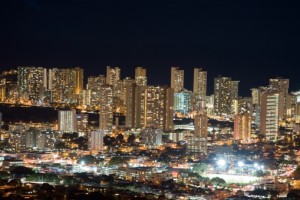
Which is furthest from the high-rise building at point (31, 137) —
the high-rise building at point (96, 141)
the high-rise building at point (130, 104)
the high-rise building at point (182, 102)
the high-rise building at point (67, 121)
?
the high-rise building at point (182, 102)

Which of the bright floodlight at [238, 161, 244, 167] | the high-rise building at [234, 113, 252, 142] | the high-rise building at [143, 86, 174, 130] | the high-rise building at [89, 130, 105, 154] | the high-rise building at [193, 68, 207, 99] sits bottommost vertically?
the bright floodlight at [238, 161, 244, 167]

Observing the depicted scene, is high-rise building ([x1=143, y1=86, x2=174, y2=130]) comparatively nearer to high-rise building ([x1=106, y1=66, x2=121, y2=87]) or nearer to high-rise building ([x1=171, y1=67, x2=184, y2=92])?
high-rise building ([x1=106, y1=66, x2=121, y2=87])

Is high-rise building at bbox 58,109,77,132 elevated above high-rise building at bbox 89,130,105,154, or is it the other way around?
high-rise building at bbox 58,109,77,132

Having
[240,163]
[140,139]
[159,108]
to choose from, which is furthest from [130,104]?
[240,163]

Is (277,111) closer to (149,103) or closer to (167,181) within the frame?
(149,103)

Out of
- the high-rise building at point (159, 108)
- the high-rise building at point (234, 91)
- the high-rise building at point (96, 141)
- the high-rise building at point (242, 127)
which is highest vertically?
the high-rise building at point (234, 91)

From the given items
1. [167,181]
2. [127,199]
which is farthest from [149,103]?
[127,199]

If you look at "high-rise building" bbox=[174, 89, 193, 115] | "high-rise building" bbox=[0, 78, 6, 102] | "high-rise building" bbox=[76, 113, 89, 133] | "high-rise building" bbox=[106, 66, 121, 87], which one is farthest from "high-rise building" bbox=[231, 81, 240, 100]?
"high-rise building" bbox=[0, 78, 6, 102]

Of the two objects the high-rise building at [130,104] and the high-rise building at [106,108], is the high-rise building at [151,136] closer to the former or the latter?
the high-rise building at [106,108]
